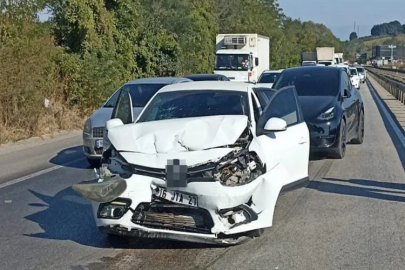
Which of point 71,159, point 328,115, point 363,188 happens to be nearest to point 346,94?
point 328,115

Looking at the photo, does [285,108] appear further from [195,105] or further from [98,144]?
[98,144]

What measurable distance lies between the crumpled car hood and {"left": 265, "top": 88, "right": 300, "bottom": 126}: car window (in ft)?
3.36

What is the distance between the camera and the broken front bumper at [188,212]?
6137 millimetres

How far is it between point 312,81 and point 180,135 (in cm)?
754

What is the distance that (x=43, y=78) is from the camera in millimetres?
19562

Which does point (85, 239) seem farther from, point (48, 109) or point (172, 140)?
point (48, 109)

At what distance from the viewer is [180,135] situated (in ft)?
22.0

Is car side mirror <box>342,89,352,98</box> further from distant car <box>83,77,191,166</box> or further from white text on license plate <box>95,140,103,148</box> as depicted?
white text on license plate <box>95,140,103,148</box>

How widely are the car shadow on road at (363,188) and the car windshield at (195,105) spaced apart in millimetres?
2249

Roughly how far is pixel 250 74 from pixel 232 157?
28.5 metres

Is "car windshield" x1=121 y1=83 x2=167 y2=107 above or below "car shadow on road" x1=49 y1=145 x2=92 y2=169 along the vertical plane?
above

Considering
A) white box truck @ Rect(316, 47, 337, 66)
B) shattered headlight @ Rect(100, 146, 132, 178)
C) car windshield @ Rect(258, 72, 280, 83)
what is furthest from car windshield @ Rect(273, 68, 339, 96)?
white box truck @ Rect(316, 47, 337, 66)

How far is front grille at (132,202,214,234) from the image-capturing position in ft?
20.2

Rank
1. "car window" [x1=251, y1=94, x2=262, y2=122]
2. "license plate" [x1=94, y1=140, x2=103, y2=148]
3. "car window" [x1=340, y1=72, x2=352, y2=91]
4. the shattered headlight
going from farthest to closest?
"car window" [x1=340, y1=72, x2=352, y2=91] < "license plate" [x1=94, y1=140, x2=103, y2=148] < "car window" [x1=251, y1=94, x2=262, y2=122] < the shattered headlight
